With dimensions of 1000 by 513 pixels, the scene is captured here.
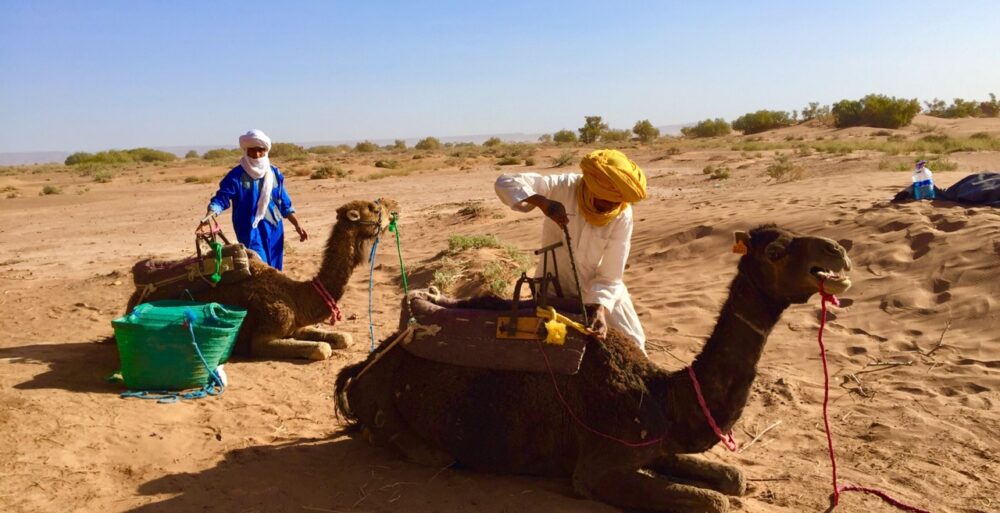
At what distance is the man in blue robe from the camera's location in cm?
787

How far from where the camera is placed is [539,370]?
430cm

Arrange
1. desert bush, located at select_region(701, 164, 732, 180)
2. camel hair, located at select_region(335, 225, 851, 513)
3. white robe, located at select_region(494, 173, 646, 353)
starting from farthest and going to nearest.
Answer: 1. desert bush, located at select_region(701, 164, 732, 180)
2. white robe, located at select_region(494, 173, 646, 353)
3. camel hair, located at select_region(335, 225, 851, 513)

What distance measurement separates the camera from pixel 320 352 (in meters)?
7.14

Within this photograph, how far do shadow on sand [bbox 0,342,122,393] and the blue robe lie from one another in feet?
5.59

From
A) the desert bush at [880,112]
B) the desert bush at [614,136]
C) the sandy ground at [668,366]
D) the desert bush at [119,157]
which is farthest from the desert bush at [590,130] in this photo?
the sandy ground at [668,366]

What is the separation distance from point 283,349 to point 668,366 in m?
3.58

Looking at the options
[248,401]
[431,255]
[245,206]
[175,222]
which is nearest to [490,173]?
[175,222]

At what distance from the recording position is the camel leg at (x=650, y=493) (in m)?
4.05

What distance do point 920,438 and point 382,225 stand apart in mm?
4746

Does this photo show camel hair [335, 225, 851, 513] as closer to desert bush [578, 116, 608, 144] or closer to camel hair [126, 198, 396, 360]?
camel hair [126, 198, 396, 360]

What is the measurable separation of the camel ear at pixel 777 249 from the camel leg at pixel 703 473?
4.34ft

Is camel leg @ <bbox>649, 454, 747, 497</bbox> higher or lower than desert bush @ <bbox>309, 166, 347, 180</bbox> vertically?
lower

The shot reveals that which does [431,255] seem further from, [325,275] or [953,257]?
[953,257]

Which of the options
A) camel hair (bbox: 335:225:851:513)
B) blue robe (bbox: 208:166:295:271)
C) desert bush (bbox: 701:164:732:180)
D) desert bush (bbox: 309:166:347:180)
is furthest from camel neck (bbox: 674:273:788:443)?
desert bush (bbox: 309:166:347:180)
